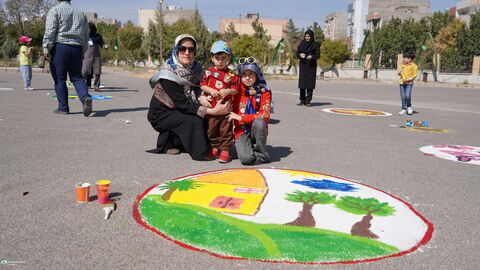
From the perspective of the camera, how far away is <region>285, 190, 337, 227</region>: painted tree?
2.94 metres

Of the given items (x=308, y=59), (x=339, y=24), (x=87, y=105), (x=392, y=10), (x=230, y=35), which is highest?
(x=339, y=24)

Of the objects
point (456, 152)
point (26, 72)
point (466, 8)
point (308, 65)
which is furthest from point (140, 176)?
point (466, 8)

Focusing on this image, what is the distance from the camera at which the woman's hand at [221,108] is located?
4.62 m

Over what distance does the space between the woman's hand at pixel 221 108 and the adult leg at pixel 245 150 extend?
0.34 meters

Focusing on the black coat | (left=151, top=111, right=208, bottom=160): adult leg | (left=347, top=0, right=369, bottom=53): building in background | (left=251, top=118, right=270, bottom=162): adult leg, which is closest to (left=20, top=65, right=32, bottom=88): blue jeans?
the black coat

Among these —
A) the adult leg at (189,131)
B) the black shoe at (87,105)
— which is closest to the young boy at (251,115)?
the adult leg at (189,131)

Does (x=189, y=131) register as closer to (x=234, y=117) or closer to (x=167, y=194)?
(x=234, y=117)

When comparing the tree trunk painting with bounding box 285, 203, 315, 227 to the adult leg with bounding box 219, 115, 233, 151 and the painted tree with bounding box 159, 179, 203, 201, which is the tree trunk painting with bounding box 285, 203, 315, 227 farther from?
the adult leg with bounding box 219, 115, 233, 151

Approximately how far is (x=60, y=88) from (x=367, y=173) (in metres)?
5.66

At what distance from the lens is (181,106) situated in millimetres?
4852

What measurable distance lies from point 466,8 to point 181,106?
8646 centimetres

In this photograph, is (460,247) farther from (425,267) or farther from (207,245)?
(207,245)

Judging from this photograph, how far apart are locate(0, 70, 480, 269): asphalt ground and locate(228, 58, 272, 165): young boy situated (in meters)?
0.23

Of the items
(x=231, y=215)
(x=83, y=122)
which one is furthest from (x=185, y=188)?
(x=83, y=122)
